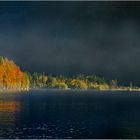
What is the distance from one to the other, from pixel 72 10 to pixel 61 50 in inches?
186

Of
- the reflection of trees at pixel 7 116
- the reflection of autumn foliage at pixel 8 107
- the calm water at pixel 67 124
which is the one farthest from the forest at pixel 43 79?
the calm water at pixel 67 124

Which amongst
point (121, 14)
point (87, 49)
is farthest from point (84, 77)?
point (121, 14)

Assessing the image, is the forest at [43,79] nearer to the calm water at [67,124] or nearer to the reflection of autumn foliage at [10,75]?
the reflection of autumn foliage at [10,75]

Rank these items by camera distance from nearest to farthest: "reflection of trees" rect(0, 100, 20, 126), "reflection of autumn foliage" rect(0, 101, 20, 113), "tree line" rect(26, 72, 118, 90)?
"reflection of trees" rect(0, 100, 20, 126)
"reflection of autumn foliage" rect(0, 101, 20, 113)
"tree line" rect(26, 72, 118, 90)

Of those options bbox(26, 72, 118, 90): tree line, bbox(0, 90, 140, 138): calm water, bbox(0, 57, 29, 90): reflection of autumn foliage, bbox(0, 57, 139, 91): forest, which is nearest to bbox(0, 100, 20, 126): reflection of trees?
bbox(0, 90, 140, 138): calm water

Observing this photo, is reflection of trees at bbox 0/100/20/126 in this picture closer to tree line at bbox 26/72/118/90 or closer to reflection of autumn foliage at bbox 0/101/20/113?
reflection of autumn foliage at bbox 0/101/20/113

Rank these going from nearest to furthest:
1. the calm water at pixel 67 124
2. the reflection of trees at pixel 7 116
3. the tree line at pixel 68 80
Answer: the calm water at pixel 67 124 < the reflection of trees at pixel 7 116 < the tree line at pixel 68 80

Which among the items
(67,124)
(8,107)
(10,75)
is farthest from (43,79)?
(67,124)

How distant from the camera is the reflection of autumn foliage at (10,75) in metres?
39.6

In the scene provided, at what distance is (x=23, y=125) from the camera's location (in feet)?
99.9

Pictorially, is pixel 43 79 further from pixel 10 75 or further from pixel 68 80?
pixel 10 75

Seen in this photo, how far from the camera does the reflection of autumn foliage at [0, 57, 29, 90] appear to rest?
39594 mm

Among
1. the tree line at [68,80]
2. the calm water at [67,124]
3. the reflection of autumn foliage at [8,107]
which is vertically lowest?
the calm water at [67,124]

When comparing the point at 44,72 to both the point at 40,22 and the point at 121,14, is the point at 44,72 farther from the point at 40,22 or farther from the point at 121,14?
the point at 121,14
